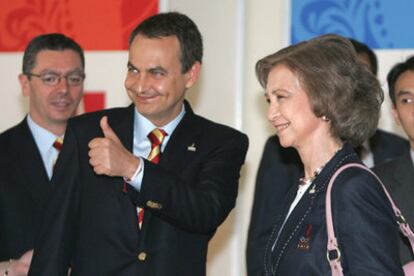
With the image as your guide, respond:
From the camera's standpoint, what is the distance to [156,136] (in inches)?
128

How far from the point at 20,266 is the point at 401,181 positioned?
1.66m

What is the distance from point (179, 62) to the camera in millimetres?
3357

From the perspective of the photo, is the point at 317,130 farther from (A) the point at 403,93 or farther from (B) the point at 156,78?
(A) the point at 403,93

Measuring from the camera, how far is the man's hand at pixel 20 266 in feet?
11.5

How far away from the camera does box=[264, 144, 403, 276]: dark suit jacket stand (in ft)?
7.68

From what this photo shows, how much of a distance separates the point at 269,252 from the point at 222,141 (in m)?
0.75

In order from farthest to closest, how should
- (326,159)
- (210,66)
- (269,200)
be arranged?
(210,66) < (269,200) < (326,159)

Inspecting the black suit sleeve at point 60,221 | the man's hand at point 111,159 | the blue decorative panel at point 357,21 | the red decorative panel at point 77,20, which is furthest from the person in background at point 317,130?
the red decorative panel at point 77,20

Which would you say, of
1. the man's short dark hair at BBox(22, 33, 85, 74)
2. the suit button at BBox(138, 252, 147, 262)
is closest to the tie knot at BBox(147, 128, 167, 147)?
the suit button at BBox(138, 252, 147, 262)

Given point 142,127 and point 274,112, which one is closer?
point 274,112

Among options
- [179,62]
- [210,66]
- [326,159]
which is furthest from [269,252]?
[210,66]

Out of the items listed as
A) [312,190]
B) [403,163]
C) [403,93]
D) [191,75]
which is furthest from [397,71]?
[312,190]

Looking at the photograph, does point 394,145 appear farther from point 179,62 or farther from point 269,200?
point 179,62

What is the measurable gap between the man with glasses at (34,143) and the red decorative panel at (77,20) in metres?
1.02
